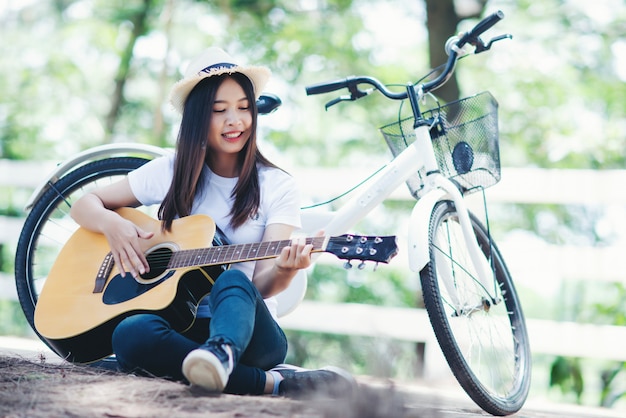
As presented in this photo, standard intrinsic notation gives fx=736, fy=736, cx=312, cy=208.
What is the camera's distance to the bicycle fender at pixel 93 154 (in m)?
2.86

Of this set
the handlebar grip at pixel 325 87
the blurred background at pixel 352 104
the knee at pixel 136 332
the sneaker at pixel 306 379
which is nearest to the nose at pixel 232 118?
the handlebar grip at pixel 325 87

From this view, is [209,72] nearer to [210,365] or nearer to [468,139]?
[468,139]

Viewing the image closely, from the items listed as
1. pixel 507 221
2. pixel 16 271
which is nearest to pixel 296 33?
pixel 507 221

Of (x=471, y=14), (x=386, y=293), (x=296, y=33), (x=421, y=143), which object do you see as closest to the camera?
(x=421, y=143)

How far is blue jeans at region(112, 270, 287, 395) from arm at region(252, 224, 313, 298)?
121 mm

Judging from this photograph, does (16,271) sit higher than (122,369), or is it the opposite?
(16,271)

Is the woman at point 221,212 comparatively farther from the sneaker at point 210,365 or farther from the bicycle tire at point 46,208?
the bicycle tire at point 46,208

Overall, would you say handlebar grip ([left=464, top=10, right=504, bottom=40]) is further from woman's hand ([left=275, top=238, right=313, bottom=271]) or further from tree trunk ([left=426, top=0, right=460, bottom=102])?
tree trunk ([left=426, top=0, right=460, bottom=102])

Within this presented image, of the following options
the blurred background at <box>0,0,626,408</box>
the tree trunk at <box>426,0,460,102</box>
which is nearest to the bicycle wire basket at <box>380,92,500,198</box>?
A: the blurred background at <box>0,0,626,408</box>

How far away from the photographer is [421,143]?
2.46 m

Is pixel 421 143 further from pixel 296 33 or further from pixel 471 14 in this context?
pixel 296 33

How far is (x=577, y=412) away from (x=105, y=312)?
5.90 ft

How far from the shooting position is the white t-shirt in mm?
2312

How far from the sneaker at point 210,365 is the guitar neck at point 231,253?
0.38m
